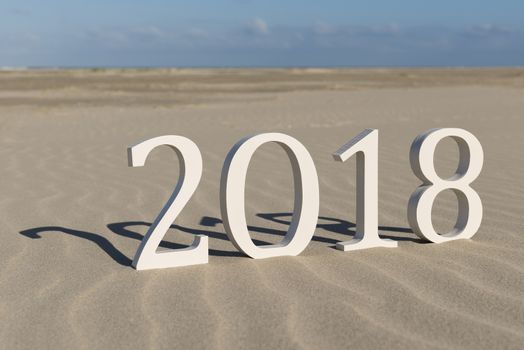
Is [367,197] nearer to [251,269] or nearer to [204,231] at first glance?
[251,269]

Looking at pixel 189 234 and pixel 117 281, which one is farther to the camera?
pixel 189 234

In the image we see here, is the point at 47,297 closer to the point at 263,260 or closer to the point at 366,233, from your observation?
the point at 263,260

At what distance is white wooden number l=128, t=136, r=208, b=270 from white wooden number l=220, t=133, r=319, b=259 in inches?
6.4

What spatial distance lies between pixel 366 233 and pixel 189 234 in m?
1.14

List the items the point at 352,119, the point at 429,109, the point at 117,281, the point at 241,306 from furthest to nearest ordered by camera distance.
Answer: the point at 429,109 < the point at 352,119 < the point at 117,281 < the point at 241,306

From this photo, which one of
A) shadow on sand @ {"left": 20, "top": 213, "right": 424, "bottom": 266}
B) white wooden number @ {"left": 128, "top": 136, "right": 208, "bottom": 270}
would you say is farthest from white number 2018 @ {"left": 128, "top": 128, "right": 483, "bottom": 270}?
shadow on sand @ {"left": 20, "top": 213, "right": 424, "bottom": 266}

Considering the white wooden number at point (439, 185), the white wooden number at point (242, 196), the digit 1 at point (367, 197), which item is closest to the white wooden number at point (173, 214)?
the white wooden number at point (242, 196)

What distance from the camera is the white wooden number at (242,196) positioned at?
11.6ft

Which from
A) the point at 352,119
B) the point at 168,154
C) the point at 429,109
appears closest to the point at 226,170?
the point at 168,154

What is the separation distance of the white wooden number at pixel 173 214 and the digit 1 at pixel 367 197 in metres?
0.82

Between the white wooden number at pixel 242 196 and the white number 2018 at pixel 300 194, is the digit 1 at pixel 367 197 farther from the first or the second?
the white wooden number at pixel 242 196

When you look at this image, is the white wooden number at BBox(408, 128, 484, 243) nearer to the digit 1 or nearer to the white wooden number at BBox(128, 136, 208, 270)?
the digit 1

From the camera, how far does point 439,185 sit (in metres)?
3.99

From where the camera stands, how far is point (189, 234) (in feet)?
14.3
